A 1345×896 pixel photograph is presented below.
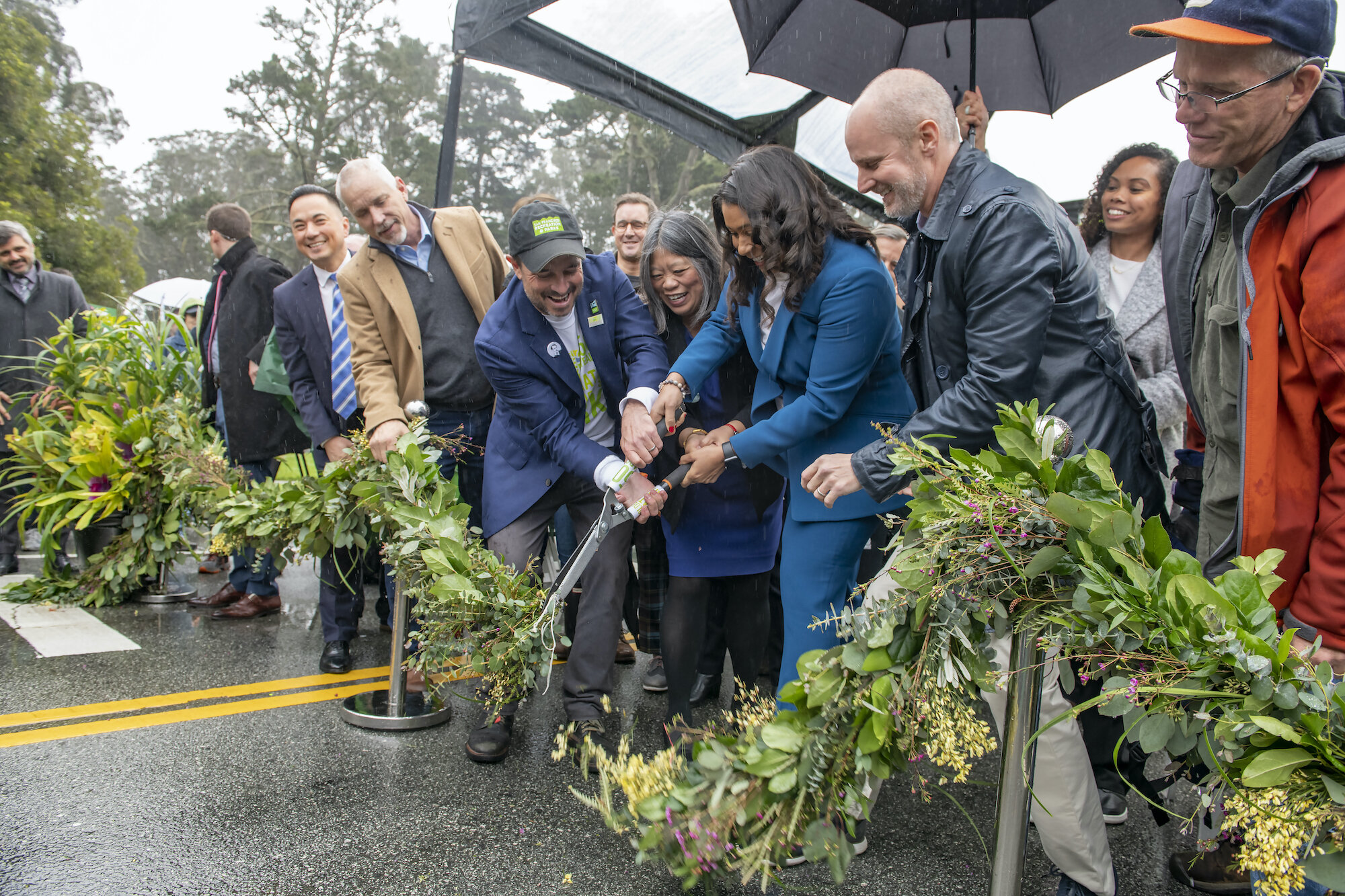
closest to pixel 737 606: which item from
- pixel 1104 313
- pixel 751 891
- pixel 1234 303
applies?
pixel 751 891

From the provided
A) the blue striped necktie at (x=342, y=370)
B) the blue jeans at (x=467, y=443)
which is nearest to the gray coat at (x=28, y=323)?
the blue striped necktie at (x=342, y=370)

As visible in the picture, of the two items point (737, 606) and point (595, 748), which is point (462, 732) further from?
point (595, 748)

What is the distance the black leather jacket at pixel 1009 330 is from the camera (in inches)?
92.3

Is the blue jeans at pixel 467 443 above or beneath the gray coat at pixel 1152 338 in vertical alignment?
beneath

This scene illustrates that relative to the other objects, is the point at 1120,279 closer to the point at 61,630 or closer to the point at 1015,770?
the point at 1015,770

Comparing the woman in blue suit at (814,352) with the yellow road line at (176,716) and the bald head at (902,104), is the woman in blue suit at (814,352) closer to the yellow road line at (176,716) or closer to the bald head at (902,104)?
the bald head at (902,104)

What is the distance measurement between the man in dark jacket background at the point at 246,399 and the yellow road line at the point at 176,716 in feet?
5.13

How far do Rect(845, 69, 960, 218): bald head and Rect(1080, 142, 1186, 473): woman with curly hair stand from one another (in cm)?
116

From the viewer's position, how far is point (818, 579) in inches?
107

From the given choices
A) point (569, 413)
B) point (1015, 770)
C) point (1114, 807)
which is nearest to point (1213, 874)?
point (1114, 807)

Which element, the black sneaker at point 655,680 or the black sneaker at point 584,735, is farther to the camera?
the black sneaker at point 655,680

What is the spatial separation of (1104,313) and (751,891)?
6.42 feet

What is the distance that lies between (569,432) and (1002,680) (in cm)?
212

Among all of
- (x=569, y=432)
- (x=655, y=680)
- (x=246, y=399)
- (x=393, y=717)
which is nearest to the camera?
(x=569, y=432)
